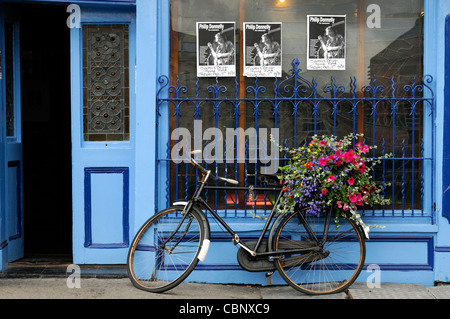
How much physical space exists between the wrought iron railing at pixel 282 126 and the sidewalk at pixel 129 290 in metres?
0.72

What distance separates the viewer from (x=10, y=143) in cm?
547

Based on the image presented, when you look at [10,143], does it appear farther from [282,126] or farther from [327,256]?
[327,256]

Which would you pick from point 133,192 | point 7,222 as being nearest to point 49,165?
point 7,222

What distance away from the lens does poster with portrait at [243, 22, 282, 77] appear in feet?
17.0

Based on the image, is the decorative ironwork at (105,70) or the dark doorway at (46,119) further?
the dark doorway at (46,119)

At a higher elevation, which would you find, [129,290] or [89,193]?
[89,193]

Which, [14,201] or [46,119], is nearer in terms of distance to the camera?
[14,201]

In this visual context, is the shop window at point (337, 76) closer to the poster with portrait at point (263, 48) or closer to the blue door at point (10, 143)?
the poster with portrait at point (263, 48)

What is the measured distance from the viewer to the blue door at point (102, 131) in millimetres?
5305

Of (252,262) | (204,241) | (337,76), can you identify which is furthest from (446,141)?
(204,241)

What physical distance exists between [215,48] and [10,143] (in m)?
2.33

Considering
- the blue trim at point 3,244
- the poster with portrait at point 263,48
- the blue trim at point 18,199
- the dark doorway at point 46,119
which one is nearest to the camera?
the poster with portrait at point 263,48

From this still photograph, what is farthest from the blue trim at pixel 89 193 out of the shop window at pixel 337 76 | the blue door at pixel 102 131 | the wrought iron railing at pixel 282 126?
the shop window at pixel 337 76

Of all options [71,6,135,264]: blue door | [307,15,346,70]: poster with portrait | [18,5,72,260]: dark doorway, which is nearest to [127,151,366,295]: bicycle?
[71,6,135,264]: blue door
